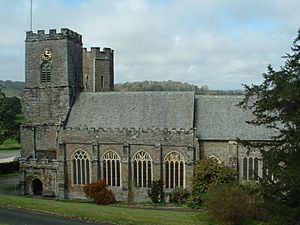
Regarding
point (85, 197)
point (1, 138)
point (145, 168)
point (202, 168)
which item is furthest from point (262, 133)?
point (1, 138)

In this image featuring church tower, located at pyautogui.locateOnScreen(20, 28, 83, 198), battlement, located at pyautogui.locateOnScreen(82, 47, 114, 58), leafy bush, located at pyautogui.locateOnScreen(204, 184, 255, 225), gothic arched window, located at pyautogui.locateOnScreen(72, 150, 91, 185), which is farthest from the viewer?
battlement, located at pyautogui.locateOnScreen(82, 47, 114, 58)

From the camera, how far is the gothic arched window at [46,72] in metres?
46.1

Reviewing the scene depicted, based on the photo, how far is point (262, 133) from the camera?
40.3 meters

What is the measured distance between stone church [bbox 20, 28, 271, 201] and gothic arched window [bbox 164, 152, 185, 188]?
0.09 meters

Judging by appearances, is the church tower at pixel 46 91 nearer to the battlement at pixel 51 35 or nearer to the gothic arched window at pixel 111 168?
the battlement at pixel 51 35

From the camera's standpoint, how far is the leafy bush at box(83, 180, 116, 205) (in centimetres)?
3953

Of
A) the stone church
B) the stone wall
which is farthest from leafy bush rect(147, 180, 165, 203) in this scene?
the stone wall

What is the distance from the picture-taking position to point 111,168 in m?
42.2

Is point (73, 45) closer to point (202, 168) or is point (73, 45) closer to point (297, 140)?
point (202, 168)

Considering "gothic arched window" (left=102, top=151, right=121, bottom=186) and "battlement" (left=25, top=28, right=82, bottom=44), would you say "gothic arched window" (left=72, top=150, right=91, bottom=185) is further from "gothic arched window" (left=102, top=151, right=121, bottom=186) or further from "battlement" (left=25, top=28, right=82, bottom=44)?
"battlement" (left=25, top=28, right=82, bottom=44)

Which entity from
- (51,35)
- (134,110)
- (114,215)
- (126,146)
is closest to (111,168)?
(126,146)

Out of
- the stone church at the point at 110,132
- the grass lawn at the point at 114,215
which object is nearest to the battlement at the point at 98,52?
the stone church at the point at 110,132

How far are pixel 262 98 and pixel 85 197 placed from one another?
86.2 feet

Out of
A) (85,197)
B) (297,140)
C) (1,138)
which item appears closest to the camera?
(297,140)
